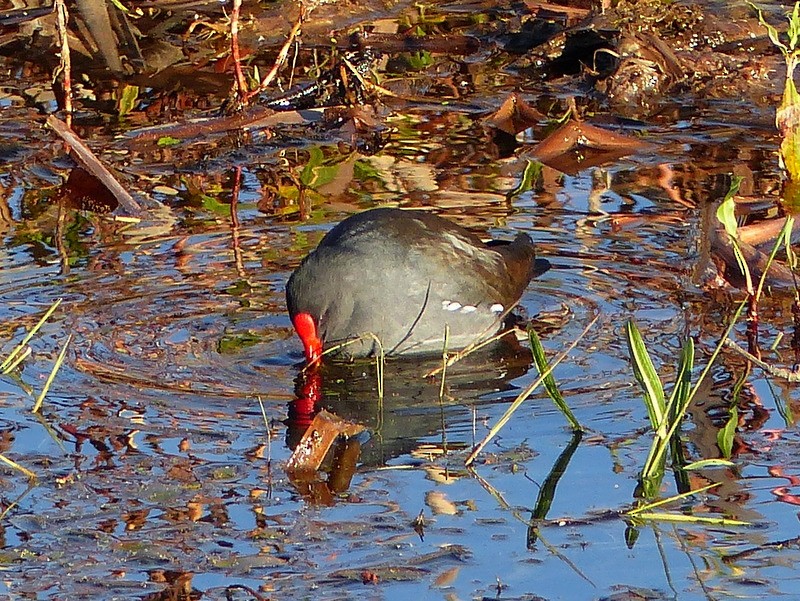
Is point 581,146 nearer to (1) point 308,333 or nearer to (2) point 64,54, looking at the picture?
(2) point 64,54

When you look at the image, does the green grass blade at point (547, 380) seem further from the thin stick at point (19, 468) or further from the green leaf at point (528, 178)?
the green leaf at point (528, 178)

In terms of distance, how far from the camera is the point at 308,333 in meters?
5.63

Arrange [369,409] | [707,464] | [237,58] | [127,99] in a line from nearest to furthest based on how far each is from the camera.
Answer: [707,464] → [369,409] → [237,58] → [127,99]

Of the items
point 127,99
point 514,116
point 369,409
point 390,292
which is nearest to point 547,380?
point 369,409

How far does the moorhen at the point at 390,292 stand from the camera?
5.68 meters

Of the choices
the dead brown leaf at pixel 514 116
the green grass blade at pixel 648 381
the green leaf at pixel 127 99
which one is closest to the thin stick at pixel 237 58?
the green leaf at pixel 127 99

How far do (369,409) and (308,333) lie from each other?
72 centimetres

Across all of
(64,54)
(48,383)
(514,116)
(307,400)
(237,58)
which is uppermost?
(64,54)

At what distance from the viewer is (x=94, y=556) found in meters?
3.80

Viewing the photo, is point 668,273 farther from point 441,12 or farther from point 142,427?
point 441,12

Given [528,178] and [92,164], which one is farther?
[528,178]

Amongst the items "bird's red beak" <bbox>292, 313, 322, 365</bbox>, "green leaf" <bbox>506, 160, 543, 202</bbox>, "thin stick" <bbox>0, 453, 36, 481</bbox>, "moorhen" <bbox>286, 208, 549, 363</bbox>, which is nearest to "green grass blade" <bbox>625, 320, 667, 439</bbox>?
"moorhen" <bbox>286, 208, 549, 363</bbox>

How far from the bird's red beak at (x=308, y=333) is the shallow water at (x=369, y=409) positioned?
0.33ft

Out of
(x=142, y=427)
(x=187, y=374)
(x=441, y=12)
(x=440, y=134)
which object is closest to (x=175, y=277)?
(x=187, y=374)
